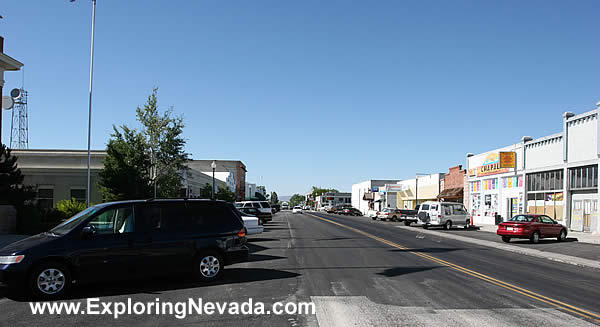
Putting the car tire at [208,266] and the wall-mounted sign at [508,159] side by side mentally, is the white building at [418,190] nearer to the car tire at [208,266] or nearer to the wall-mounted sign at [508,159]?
the wall-mounted sign at [508,159]

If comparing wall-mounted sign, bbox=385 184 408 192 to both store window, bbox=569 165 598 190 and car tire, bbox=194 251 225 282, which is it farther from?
car tire, bbox=194 251 225 282

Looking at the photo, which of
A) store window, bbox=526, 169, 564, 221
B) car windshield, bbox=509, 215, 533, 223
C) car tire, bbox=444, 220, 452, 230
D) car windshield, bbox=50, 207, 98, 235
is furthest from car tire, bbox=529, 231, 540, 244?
car windshield, bbox=50, 207, 98, 235

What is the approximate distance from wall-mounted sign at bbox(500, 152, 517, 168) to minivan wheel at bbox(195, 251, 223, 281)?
3576 cm

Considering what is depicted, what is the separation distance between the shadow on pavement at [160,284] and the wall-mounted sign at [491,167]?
1390 inches

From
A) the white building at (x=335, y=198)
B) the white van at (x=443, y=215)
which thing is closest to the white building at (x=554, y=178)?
the white van at (x=443, y=215)

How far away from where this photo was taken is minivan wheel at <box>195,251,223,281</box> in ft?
34.3

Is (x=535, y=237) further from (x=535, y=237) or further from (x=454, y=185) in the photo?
(x=454, y=185)

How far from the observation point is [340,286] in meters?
10.3

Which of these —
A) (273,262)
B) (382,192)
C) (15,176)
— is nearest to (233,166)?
(382,192)

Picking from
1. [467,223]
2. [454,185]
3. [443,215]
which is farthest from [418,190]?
[443,215]

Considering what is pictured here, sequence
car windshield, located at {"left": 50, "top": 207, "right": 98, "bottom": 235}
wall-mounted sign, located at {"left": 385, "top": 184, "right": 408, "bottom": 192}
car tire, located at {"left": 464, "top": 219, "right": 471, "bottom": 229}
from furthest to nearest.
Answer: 1. wall-mounted sign, located at {"left": 385, "top": 184, "right": 408, "bottom": 192}
2. car tire, located at {"left": 464, "top": 219, "right": 471, "bottom": 229}
3. car windshield, located at {"left": 50, "top": 207, "right": 98, "bottom": 235}

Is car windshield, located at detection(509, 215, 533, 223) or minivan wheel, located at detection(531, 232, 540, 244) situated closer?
minivan wheel, located at detection(531, 232, 540, 244)

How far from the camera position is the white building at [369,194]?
Answer: 3894 inches

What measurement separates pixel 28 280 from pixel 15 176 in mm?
15928
